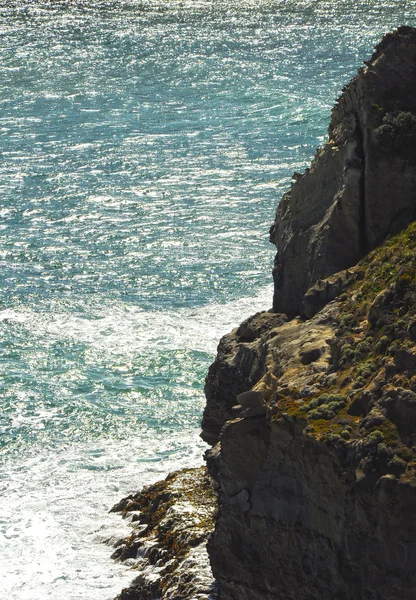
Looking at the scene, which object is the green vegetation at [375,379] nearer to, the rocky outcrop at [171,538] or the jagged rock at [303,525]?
the jagged rock at [303,525]

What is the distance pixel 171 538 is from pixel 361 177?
11850mm

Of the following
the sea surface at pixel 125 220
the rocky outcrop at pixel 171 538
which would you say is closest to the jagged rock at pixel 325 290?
the rocky outcrop at pixel 171 538

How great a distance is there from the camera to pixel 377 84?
3253 centimetres

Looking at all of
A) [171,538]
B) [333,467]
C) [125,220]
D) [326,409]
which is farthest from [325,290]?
[125,220]

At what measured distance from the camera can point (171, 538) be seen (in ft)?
111

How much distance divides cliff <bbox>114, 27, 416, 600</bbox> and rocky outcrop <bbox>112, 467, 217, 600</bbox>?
0.07m

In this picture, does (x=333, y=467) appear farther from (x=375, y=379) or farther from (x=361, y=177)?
(x=361, y=177)

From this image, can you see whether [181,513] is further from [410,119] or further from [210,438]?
[410,119]

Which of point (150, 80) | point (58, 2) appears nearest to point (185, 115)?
point (150, 80)

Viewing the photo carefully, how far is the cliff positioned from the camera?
2325 centimetres

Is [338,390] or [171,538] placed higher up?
[338,390]

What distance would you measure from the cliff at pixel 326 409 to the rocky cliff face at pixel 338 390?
41mm

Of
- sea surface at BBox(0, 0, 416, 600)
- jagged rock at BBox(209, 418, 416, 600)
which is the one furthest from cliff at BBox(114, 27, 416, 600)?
sea surface at BBox(0, 0, 416, 600)

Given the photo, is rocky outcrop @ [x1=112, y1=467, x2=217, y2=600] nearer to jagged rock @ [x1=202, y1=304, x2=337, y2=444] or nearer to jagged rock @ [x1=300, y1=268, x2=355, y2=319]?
jagged rock @ [x1=202, y1=304, x2=337, y2=444]
